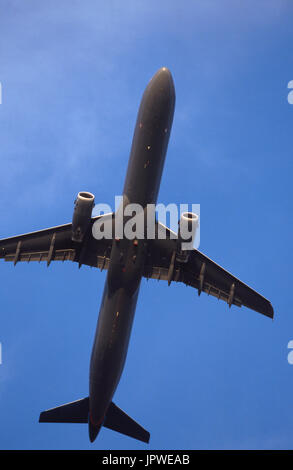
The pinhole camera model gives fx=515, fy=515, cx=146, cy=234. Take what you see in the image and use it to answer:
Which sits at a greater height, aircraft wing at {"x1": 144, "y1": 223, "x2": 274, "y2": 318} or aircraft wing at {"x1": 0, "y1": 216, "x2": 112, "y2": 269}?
aircraft wing at {"x1": 0, "y1": 216, "x2": 112, "y2": 269}

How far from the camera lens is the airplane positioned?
24.2m

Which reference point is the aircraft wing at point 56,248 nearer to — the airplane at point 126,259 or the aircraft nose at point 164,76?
the airplane at point 126,259

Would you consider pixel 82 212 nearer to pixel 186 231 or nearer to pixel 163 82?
pixel 186 231

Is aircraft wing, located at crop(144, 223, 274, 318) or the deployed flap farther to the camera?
the deployed flap

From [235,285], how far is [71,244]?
9.25 meters

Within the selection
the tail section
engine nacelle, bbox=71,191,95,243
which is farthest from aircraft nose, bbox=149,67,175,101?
the tail section

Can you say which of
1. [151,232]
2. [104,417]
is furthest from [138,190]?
[104,417]

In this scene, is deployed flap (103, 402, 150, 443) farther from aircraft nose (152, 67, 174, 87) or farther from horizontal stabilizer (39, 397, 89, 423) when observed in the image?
aircraft nose (152, 67, 174, 87)

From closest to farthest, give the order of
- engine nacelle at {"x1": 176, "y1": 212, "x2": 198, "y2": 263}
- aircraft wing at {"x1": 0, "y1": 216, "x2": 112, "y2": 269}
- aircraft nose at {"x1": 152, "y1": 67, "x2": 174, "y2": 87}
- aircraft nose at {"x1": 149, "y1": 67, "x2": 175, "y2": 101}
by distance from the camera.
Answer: aircraft nose at {"x1": 149, "y1": 67, "x2": 175, "y2": 101}, aircraft nose at {"x1": 152, "y1": 67, "x2": 174, "y2": 87}, engine nacelle at {"x1": 176, "y1": 212, "x2": 198, "y2": 263}, aircraft wing at {"x1": 0, "y1": 216, "x2": 112, "y2": 269}

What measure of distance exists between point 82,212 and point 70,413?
11.7 meters

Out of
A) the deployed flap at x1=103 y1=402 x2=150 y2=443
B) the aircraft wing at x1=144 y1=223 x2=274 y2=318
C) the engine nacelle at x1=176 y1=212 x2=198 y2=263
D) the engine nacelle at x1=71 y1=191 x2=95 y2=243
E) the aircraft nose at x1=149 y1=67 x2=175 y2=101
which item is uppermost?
the aircraft nose at x1=149 y1=67 x2=175 y2=101

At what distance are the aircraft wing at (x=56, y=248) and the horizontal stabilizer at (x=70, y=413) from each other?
781 centimetres

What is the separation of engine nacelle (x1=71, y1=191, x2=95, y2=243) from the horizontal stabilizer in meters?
9.85

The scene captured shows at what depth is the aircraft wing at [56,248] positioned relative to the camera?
2748cm
